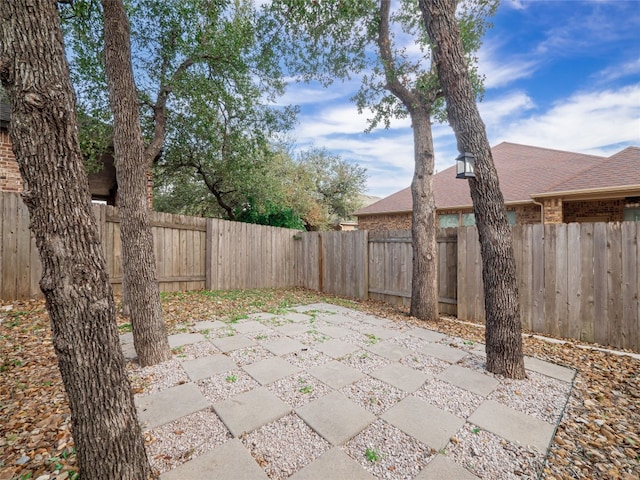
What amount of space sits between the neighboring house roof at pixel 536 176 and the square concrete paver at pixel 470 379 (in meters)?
6.99

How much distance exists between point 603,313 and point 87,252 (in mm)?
5265

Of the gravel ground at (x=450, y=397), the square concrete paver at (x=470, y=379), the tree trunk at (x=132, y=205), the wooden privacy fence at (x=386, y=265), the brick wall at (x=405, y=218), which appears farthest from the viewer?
the brick wall at (x=405, y=218)

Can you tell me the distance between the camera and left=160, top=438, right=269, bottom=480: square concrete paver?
4.69 ft

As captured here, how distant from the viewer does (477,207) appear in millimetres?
2771

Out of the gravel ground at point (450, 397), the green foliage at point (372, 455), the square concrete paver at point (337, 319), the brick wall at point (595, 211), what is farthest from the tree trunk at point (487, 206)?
the brick wall at point (595, 211)

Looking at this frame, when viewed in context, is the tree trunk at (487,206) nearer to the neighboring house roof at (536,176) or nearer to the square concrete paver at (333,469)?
the square concrete paver at (333,469)

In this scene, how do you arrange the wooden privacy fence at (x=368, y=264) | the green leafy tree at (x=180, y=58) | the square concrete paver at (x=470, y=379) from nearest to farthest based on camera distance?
the square concrete paver at (x=470, y=379) → the wooden privacy fence at (x=368, y=264) → the green leafy tree at (x=180, y=58)

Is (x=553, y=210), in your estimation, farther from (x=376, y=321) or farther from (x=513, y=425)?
(x=513, y=425)

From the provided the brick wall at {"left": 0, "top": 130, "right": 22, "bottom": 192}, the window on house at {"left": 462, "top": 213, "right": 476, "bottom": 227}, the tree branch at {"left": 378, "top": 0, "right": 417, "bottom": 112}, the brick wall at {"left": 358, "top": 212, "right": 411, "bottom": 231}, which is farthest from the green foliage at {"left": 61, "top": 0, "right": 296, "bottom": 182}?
the window on house at {"left": 462, "top": 213, "right": 476, "bottom": 227}

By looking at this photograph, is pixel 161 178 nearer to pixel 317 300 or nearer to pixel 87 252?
pixel 317 300

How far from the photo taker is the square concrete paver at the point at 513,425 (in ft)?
5.75

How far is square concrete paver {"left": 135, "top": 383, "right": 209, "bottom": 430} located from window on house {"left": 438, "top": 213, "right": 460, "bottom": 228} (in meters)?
9.95

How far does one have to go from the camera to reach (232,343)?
11.0 ft

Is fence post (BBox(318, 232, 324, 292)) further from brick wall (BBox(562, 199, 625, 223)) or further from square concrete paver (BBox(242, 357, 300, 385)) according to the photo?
brick wall (BBox(562, 199, 625, 223))
